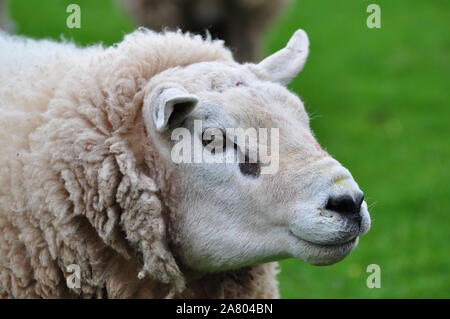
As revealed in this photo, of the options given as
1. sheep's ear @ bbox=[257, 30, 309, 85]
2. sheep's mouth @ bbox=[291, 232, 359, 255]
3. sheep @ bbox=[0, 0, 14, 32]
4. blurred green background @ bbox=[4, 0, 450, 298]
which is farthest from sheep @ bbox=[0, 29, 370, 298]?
sheep @ bbox=[0, 0, 14, 32]

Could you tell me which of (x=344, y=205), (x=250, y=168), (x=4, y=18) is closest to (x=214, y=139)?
(x=250, y=168)

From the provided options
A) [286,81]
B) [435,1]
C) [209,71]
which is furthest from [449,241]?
[435,1]

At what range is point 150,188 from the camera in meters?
3.22

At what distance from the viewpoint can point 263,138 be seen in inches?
126

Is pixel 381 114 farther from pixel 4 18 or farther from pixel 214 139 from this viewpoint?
pixel 214 139

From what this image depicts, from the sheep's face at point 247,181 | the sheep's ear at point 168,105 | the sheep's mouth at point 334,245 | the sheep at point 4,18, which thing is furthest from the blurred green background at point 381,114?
the sheep at point 4,18

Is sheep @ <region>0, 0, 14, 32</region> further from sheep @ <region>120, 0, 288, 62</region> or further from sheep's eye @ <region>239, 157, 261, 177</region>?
sheep's eye @ <region>239, 157, 261, 177</region>

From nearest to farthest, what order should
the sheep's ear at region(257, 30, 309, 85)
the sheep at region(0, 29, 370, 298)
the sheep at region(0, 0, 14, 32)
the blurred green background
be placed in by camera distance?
the sheep at region(0, 29, 370, 298) → the sheep's ear at region(257, 30, 309, 85) → the blurred green background → the sheep at region(0, 0, 14, 32)

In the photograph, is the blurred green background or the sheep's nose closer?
the sheep's nose

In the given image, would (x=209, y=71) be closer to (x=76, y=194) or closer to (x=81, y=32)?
(x=76, y=194)

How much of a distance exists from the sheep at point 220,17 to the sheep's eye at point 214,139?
5644mm

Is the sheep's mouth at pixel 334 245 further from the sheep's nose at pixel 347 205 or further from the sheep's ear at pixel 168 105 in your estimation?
the sheep's ear at pixel 168 105

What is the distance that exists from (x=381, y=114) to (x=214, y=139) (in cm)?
792

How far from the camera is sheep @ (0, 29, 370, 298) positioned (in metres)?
3.13
